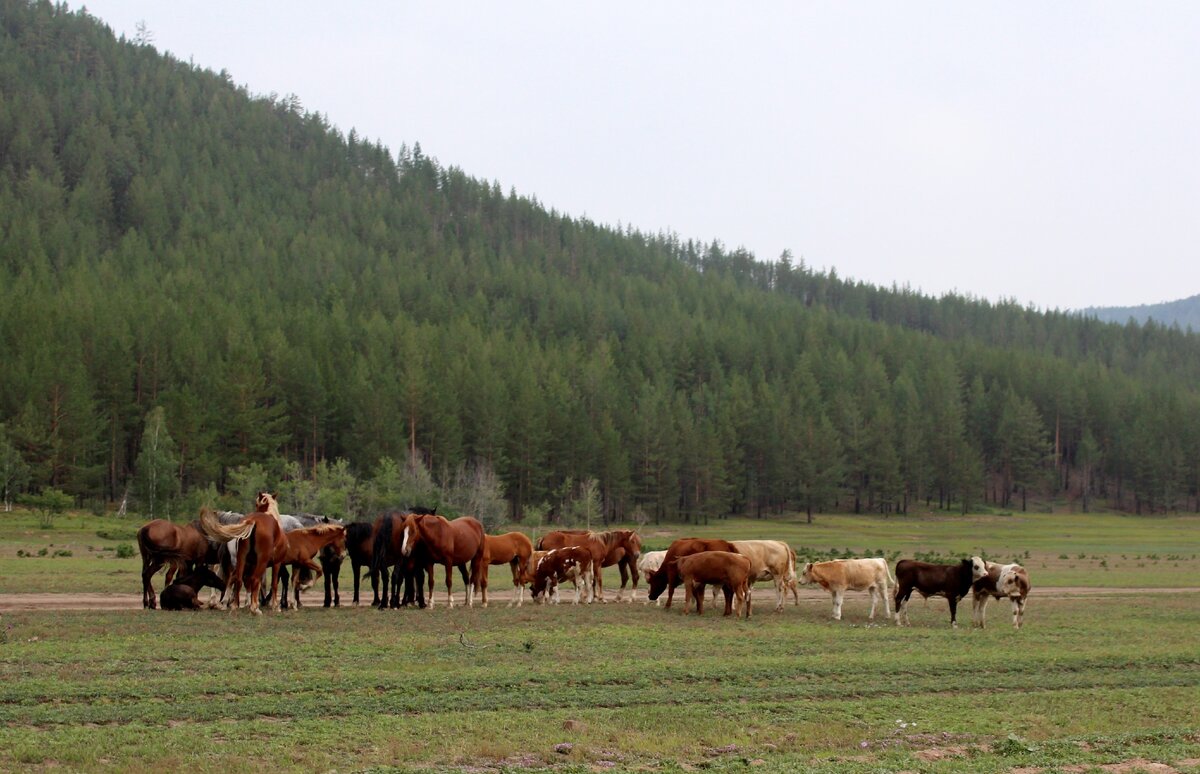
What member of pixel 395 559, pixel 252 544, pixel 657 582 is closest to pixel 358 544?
pixel 395 559

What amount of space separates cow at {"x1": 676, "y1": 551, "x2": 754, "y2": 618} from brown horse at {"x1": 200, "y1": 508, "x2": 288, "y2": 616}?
964cm

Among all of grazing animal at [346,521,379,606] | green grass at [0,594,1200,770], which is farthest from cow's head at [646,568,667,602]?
grazing animal at [346,521,379,606]

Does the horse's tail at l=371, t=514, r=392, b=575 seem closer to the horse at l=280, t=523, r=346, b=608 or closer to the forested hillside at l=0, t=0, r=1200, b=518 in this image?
the horse at l=280, t=523, r=346, b=608

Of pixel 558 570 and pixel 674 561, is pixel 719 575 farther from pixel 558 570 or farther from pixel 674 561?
pixel 558 570

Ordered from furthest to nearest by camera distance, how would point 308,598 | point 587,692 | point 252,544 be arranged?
1. point 308,598
2. point 252,544
3. point 587,692

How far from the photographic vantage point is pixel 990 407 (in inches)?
6201

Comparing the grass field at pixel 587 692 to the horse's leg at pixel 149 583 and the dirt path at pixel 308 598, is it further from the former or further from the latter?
the dirt path at pixel 308 598

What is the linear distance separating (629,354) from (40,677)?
458ft

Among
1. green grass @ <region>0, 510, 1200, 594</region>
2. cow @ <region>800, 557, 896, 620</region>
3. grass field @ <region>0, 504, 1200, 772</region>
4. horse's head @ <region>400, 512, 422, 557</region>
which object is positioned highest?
horse's head @ <region>400, 512, 422, 557</region>

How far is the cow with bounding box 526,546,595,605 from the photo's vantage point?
96.2 feet

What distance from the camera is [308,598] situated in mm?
30688

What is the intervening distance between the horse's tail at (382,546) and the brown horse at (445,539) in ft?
1.49

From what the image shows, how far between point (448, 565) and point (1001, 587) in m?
13.3

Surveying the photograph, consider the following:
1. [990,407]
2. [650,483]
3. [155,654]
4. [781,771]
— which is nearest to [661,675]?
[781,771]
